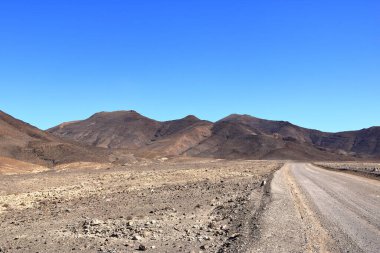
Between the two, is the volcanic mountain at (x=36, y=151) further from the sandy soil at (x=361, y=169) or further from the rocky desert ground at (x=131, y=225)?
the rocky desert ground at (x=131, y=225)

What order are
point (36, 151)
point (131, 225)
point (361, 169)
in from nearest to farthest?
point (131, 225) → point (361, 169) → point (36, 151)

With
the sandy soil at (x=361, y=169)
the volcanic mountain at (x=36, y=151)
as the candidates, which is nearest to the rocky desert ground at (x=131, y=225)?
the sandy soil at (x=361, y=169)

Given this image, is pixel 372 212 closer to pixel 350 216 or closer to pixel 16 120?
pixel 350 216

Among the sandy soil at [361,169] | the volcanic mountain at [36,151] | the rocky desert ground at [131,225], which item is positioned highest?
the volcanic mountain at [36,151]

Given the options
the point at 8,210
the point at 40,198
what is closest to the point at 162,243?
the point at 8,210

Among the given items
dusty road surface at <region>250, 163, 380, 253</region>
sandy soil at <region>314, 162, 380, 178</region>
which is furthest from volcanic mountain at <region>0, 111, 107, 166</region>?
dusty road surface at <region>250, 163, 380, 253</region>

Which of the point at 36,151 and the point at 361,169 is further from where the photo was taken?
the point at 36,151

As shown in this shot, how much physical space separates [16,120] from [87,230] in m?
124

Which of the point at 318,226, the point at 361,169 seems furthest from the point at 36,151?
the point at 318,226

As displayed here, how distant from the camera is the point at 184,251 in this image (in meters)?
10.4

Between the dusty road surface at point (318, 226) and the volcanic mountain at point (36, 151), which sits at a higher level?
the volcanic mountain at point (36, 151)

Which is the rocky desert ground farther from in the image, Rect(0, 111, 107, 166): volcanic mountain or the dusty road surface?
Rect(0, 111, 107, 166): volcanic mountain

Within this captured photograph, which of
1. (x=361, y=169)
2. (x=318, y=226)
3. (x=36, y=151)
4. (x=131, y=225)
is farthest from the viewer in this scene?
(x=36, y=151)

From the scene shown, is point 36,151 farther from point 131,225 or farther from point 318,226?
point 318,226
